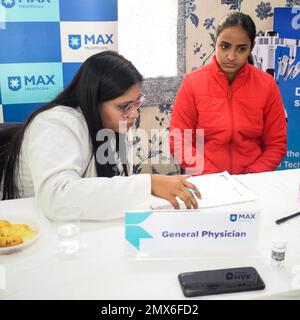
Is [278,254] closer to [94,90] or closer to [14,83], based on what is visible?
[94,90]

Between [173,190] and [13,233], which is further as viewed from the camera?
[173,190]

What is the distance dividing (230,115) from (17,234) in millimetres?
1320

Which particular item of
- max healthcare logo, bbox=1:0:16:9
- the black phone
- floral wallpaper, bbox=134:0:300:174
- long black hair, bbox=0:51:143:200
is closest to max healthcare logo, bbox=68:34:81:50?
max healthcare logo, bbox=1:0:16:9

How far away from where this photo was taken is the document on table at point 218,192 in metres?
1.39

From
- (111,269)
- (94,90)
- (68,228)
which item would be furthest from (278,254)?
(94,90)

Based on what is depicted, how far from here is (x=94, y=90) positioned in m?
Answer: 1.44

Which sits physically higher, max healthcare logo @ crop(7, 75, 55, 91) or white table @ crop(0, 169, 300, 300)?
max healthcare logo @ crop(7, 75, 55, 91)

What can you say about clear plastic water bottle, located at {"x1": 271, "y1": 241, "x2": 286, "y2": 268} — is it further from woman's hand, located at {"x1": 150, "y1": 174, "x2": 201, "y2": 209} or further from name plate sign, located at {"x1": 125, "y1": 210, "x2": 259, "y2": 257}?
woman's hand, located at {"x1": 150, "y1": 174, "x2": 201, "y2": 209}

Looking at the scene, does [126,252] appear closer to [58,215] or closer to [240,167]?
[58,215]

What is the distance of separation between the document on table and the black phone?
0.38m

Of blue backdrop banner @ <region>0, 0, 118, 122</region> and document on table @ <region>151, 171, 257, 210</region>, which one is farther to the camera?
blue backdrop banner @ <region>0, 0, 118, 122</region>

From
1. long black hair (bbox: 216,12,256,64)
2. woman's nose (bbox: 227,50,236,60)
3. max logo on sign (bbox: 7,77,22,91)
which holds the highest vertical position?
long black hair (bbox: 216,12,256,64)

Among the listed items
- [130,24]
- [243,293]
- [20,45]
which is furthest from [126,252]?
[130,24]

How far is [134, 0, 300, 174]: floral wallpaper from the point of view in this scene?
292 cm
